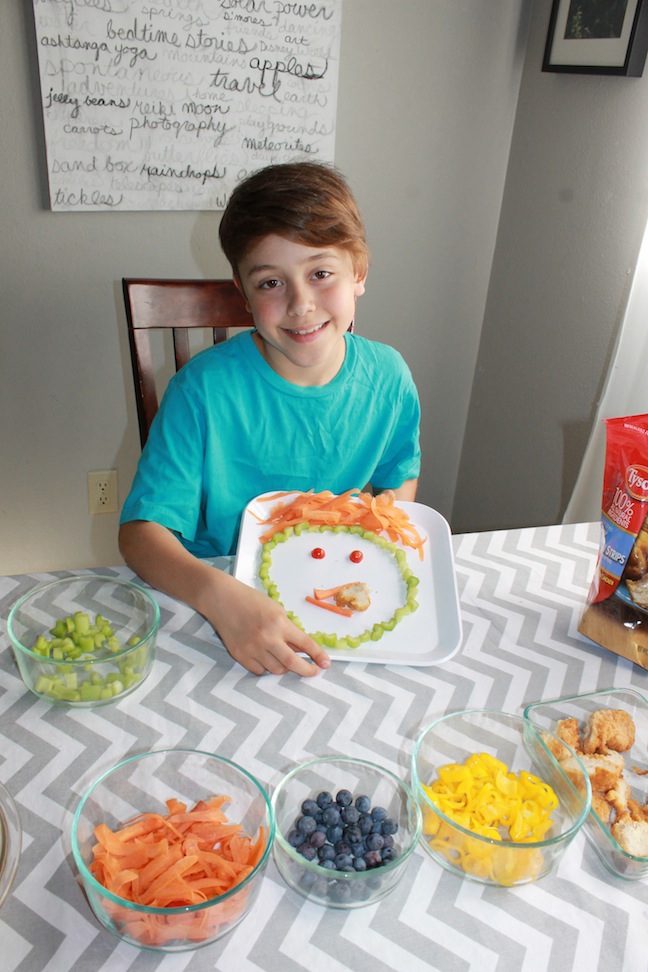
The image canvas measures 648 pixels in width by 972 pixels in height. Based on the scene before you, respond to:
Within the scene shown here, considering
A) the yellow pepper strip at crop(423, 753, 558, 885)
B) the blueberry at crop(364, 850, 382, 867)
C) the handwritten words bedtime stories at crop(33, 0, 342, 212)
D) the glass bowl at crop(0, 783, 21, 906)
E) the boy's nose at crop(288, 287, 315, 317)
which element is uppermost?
the handwritten words bedtime stories at crop(33, 0, 342, 212)

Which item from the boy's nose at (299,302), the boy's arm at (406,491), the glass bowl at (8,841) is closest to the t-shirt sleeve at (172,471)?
the boy's nose at (299,302)

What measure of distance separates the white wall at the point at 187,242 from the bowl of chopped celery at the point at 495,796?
148 cm

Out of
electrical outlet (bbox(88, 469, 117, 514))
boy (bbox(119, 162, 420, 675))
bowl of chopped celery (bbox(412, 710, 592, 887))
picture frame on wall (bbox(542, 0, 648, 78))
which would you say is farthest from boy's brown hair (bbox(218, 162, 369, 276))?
electrical outlet (bbox(88, 469, 117, 514))

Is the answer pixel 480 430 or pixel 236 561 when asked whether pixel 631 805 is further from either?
pixel 480 430

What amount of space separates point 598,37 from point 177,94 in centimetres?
98

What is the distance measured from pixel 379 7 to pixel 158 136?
64cm

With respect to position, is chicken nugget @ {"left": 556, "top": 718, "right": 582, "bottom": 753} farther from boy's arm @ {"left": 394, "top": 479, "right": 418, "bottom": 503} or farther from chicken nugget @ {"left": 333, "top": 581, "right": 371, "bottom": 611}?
boy's arm @ {"left": 394, "top": 479, "right": 418, "bottom": 503}

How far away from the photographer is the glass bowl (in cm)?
57

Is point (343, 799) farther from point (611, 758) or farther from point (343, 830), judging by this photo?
point (611, 758)

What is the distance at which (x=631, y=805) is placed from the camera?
724mm

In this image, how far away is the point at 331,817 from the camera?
2.13 ft

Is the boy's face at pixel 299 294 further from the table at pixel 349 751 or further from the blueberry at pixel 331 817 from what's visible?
the blueberry at pixel 331 817

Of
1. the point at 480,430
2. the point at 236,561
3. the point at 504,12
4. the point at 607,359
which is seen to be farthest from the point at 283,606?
the point at 504,12

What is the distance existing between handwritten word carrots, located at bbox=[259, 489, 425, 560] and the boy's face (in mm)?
249
